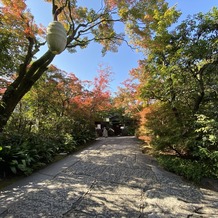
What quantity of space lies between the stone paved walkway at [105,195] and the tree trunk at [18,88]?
2.39 meters

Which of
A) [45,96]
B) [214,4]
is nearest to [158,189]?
[214,4]

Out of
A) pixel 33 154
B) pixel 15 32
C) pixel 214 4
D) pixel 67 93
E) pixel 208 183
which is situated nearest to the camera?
pixel 208 183

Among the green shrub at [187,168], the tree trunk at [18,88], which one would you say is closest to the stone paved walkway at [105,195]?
the green shrub at [187,168]

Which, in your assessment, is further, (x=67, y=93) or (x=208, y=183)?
(x=67, y=93)

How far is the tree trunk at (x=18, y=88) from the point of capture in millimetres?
5666

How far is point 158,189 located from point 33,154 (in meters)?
3.72

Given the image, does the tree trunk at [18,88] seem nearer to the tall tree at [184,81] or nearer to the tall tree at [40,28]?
the tall tree at [40,28]

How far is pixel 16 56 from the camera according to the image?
7.09 m

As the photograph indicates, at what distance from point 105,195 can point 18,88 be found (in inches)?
189

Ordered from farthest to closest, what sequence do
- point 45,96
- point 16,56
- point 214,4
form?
point 45,96
point 16,56
point 214,4

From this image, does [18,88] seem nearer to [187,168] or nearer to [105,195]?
[105,195]

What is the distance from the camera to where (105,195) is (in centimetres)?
342

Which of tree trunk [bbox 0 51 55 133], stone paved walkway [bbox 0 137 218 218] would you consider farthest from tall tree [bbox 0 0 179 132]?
stone paved walkway [bbox 0 137 218 218]

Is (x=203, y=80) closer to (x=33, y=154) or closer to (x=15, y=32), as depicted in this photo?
(x=33, y=154)
